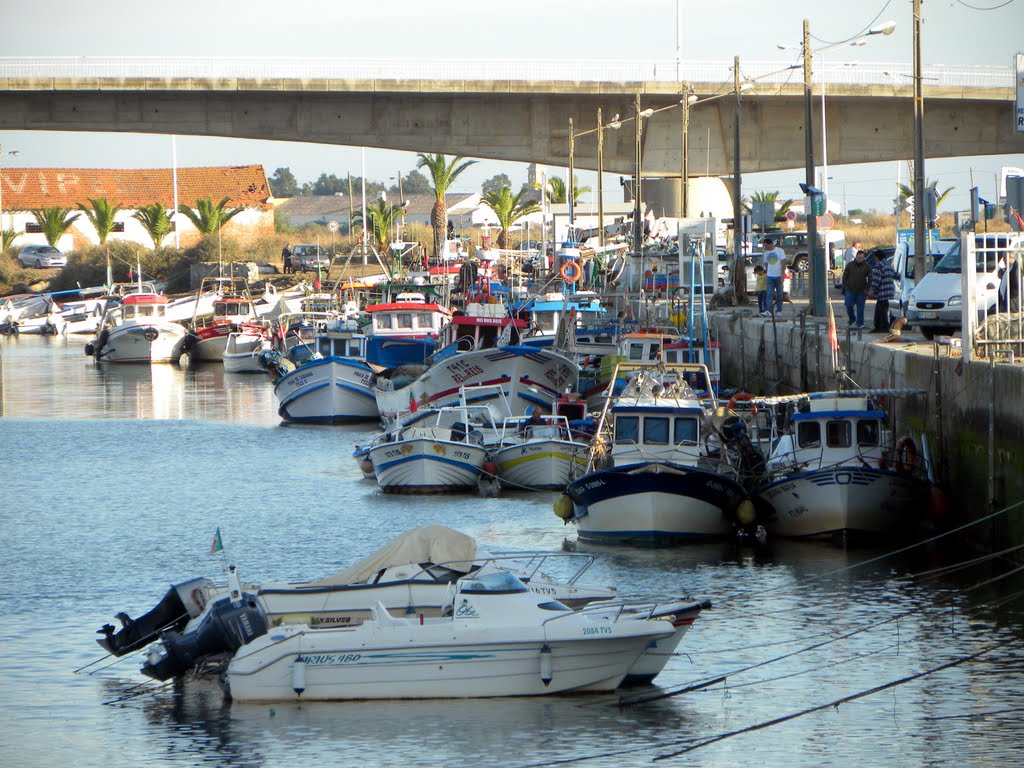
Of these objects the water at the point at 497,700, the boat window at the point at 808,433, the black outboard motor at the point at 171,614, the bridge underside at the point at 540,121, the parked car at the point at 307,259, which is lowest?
the water at the point at 497,700

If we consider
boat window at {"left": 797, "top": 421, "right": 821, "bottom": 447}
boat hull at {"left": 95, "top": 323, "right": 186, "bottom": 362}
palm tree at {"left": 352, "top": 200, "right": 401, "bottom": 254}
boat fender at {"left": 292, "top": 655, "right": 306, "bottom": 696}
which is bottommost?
boat fender at {"left": 292, "top": 655, "right": 306, "bottom": 696}

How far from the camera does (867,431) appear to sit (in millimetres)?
23812

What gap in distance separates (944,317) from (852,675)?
11059mm

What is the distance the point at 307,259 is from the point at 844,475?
2714 inches

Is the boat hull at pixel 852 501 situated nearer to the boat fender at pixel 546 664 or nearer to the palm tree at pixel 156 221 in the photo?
the boat fender at pixel 546 664

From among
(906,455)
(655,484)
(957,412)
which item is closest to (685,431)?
(655,484)

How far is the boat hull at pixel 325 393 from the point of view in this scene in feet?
146

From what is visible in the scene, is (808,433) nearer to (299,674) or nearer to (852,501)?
(852,501)

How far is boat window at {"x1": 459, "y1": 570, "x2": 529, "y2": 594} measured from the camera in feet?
51.2

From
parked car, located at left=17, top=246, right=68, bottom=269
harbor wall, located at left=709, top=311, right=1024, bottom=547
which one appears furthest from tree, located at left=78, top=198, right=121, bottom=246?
harbor wall, located at left=709, top=311, right=1024, bottom=547

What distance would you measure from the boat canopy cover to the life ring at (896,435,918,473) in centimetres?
801

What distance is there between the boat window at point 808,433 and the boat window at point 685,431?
171cm

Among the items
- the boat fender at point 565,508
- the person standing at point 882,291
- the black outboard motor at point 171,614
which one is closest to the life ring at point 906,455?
the boat fender at point 565,508

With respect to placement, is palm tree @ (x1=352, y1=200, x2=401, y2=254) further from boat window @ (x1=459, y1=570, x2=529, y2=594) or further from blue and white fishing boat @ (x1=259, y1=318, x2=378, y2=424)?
boat window @ (x1=459, y1=570, x2=529, y2=594)
